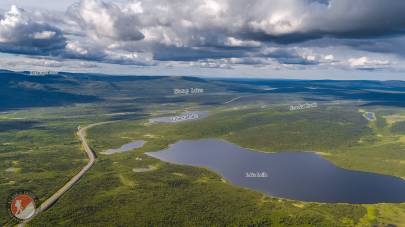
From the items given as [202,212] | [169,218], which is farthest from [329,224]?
[169,218]

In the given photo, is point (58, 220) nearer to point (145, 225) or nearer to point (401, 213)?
point (145, 225)

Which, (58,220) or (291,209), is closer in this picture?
(58,220)

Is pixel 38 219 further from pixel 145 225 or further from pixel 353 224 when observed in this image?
pixel 353 224

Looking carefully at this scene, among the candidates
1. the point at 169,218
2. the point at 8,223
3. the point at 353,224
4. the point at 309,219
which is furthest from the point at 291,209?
the point at 8,223

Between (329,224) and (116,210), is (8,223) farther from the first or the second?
(329,224)

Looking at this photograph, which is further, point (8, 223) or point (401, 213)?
point (401, 213)
